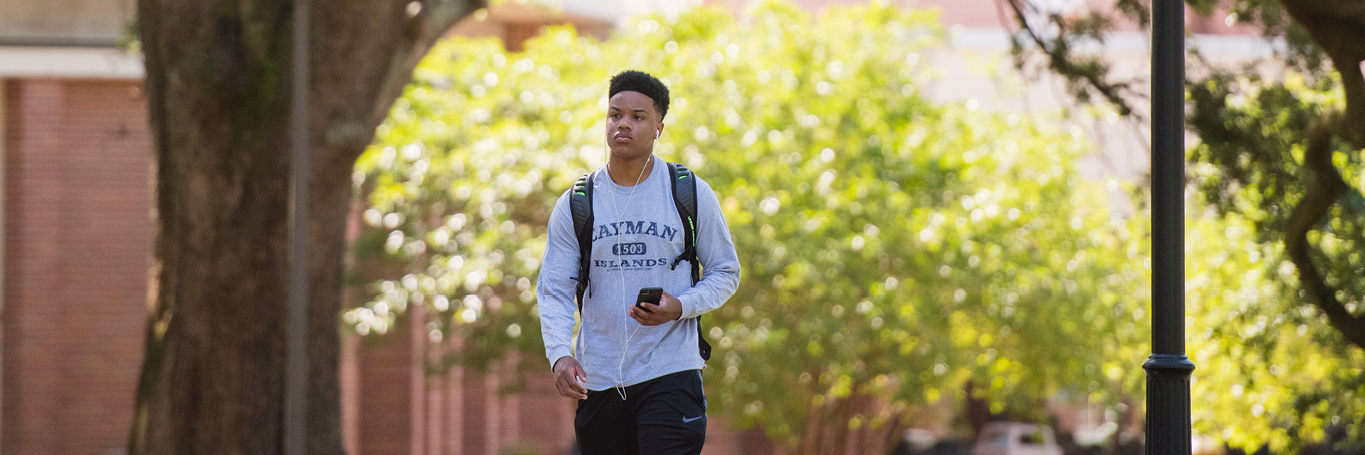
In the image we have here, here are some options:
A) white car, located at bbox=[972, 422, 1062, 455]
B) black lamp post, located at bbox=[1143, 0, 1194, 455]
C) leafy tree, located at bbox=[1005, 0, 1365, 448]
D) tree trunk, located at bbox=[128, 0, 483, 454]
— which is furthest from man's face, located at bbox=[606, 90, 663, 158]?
white car, located at bbox=[972, 422, 1062, 455]

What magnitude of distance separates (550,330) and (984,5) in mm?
40299

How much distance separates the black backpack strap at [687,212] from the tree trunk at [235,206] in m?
5.22

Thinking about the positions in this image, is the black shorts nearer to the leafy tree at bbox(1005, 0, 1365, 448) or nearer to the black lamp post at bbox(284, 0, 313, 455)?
the leafy tree at bbox(1005, 0, 1365, 448)

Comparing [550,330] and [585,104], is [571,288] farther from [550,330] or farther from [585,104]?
[585,104]

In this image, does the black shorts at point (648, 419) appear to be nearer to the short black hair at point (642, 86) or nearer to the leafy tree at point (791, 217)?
the short black hair at point (642, 86)

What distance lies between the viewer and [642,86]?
404 cm

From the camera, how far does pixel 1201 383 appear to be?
15.7 meters

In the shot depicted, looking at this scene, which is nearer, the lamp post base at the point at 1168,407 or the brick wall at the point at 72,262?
the lamp post base at the point at 1168,407

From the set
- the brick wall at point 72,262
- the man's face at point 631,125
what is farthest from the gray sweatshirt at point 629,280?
the brick wall at point 72,262

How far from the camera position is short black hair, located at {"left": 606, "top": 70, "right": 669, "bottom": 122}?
4.04m

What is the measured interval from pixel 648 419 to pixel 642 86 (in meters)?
0.95

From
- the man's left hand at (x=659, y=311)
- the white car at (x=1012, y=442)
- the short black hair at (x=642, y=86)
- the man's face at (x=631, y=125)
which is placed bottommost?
the white car at (x=1012, y=442)

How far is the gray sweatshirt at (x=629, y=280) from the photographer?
3.98 m

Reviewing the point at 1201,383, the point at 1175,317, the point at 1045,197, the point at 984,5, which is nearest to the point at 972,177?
the point at 1045,197
